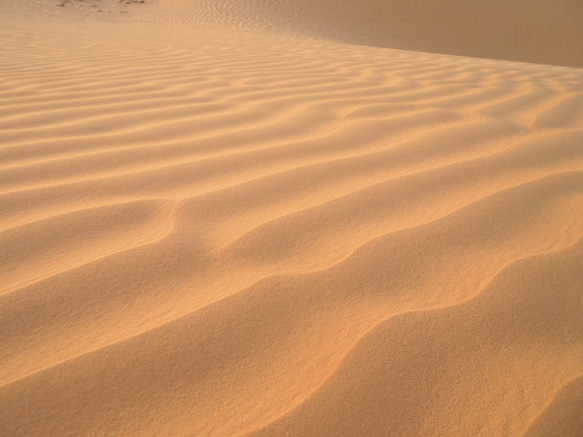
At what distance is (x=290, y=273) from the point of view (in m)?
1.01

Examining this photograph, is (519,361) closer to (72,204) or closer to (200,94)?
(72,204)

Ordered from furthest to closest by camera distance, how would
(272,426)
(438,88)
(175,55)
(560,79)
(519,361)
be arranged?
(175,55) → (560,79) → (438,88) → (519,361) → (272,426)

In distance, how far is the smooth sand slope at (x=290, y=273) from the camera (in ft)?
2.42

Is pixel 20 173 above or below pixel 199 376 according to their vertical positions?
above

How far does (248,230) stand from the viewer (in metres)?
1.16

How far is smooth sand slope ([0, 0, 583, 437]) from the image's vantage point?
2.42 feet

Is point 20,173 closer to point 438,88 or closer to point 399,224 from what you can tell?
point 399,224

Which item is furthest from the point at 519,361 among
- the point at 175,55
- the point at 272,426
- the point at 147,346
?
the point at 175,55

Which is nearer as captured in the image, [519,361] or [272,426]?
[272,426]

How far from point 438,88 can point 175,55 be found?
109 inches

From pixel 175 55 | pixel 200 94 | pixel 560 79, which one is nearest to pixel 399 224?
pixel 200 94

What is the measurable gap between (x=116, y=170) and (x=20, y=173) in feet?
1.00

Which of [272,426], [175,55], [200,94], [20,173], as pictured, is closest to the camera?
[272,426]

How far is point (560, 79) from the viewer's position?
3184 mm
